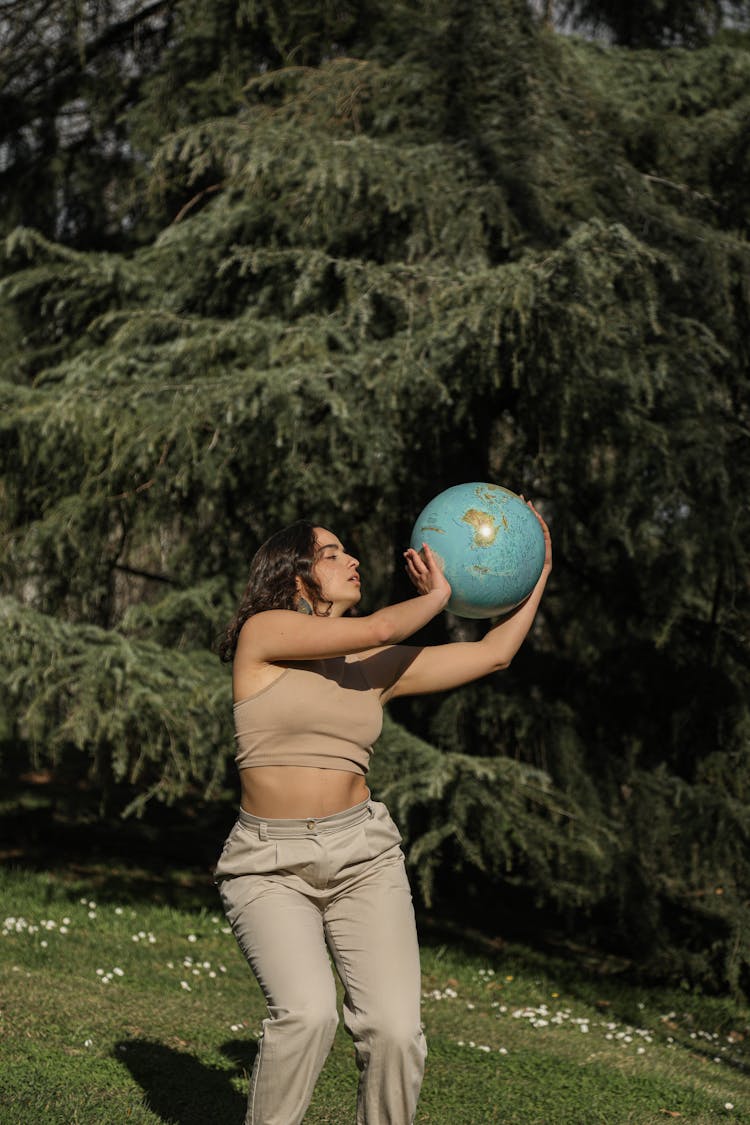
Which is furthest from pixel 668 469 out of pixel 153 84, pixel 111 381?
pixel 153 84

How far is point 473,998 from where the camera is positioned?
24.6ft

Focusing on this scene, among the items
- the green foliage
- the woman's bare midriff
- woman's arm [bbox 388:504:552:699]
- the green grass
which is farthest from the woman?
the green foliage

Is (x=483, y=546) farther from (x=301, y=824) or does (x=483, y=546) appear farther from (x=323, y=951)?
(x=323, y=951)

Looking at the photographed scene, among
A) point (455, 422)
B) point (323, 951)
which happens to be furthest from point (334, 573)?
point (455, 422)

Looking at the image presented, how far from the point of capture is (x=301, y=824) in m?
3.34

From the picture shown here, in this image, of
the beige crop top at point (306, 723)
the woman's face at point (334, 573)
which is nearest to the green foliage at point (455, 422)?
the woman's face at point (334, 573)

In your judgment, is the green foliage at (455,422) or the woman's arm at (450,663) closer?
the woman's arm at (450,663)

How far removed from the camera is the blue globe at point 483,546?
3744 mm

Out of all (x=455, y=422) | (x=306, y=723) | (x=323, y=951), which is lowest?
(x=323, y=951)

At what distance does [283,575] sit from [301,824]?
0.70 m

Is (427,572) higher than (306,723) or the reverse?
higher

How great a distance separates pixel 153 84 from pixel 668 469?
577cm

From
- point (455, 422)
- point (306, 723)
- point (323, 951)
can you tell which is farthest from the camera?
point (455, 422)

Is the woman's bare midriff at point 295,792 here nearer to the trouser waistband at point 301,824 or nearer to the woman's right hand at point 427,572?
the trouser waistband at point 301,824
